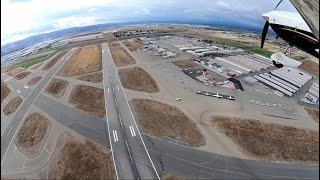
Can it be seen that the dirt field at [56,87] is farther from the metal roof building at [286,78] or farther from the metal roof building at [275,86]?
the metal roof building at [286,78]

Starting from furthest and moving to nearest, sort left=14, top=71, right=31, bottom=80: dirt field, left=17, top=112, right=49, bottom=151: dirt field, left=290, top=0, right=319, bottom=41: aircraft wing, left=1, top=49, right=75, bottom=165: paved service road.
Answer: left=14, top=71, right=31, bottom=80: dirt field < left=17, top=112, right=49, bottom=151: dirt field < left=1, top=49, right=75, bottom=165: paved service road < left=290, top=0, right=319, bottom=41: aircraft wing

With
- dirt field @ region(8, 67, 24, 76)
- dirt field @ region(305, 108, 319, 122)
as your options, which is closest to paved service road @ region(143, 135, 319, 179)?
dirt field @ region(305, 108, 319, 122)

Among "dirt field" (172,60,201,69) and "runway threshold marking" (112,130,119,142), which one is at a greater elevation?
"dirt field" (172,60,201,69)

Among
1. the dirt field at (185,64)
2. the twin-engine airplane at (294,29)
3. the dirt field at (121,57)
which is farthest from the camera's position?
the dirt field at (121,57)

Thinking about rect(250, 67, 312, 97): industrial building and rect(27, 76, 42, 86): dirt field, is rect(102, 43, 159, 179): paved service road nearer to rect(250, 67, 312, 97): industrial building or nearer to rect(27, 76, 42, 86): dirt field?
rect(27, 76, 42, 86): dirt field

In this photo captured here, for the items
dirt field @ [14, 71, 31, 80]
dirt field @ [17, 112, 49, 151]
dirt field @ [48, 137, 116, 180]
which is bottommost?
dirt field @ [48, 137, 116, 180]

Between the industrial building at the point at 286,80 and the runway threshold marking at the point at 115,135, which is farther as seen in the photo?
the industrial building at the point at 286,80

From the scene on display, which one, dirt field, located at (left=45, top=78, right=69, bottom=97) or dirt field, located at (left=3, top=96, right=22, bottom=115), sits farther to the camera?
dirt field, located at (left=45, top=78, right=69, bottom=97)

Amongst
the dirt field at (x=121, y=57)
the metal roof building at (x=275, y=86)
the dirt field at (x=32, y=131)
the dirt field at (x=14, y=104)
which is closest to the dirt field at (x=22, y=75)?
the dirt field at (x=14, y=104)
